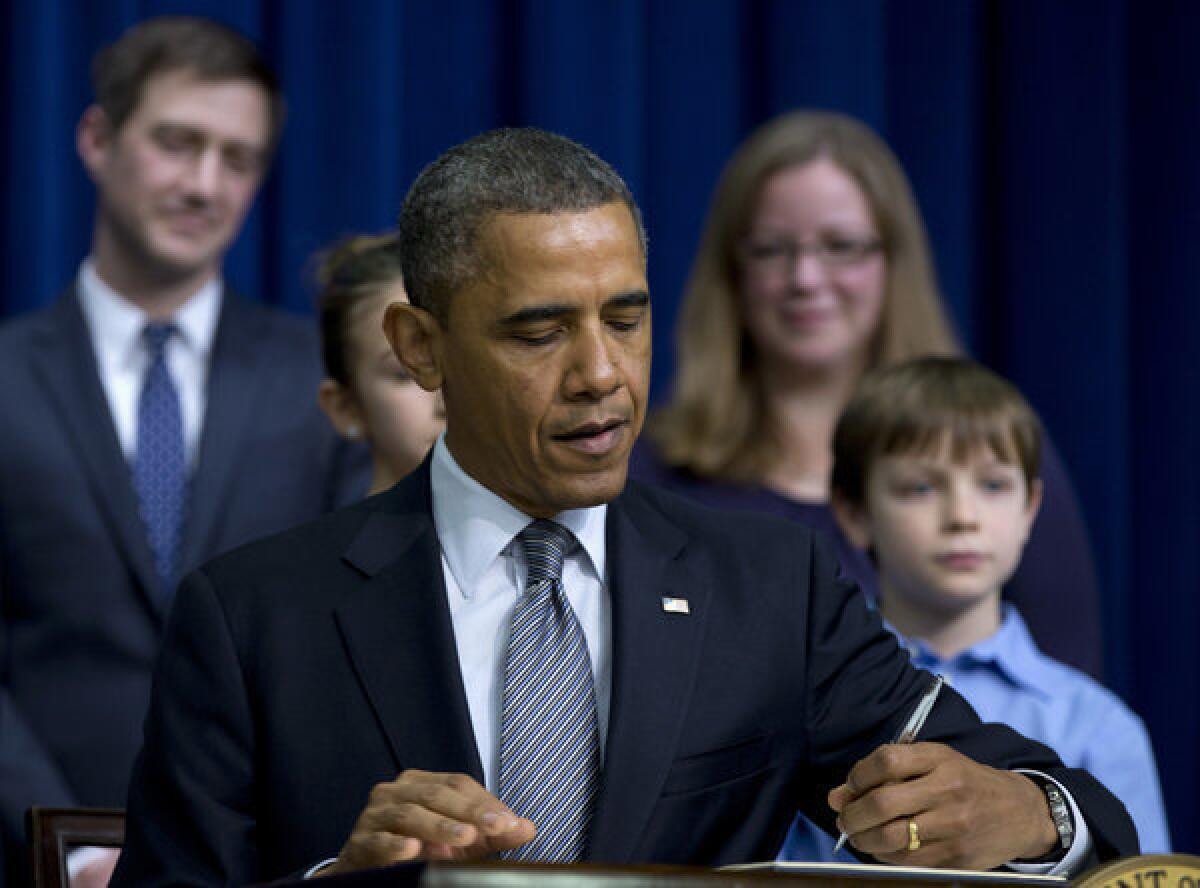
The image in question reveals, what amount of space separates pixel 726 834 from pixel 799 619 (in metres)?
0.20

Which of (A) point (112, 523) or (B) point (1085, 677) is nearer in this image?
(B) point (1085, 677)

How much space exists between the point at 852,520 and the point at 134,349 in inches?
46.7

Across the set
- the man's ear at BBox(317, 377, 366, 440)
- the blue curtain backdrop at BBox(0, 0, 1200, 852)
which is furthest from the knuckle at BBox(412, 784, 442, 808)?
the blue curtain backdrop at BBox(0, 0, 1200, 852)

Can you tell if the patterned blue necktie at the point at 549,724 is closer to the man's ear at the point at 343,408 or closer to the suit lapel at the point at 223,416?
the man's ear at the point at 343,408

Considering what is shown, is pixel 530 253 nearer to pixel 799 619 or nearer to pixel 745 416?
pixel 799 619

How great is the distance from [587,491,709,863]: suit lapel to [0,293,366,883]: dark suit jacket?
1.14 meters

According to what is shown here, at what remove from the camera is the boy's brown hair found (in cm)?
234

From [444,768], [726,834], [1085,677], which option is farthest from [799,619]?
[1085,677]

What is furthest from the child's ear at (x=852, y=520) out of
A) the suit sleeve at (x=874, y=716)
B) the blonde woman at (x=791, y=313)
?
the suit sleeve at (x=874, y=716)

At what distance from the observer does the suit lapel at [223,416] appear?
2717 mm

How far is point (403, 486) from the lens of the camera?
65.3 inches

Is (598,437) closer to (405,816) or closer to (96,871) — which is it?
(405,816)

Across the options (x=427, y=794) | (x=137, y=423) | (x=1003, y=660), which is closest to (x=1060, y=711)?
(x=1003, y=660)

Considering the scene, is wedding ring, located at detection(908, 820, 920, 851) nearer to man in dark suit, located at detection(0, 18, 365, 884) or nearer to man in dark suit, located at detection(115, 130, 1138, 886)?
man in dark suit, located at detection(115, 130, 1138, 886)
